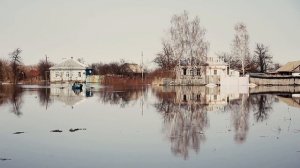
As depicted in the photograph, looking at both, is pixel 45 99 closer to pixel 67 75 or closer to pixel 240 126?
pixel 240 126

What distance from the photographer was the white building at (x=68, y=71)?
90812 mm

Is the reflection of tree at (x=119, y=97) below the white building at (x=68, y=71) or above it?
below

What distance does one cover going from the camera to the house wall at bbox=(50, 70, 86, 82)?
9094 cm

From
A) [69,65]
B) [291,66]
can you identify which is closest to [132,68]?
[69,65]

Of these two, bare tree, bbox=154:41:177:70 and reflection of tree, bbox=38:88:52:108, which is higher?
bare tree, bbox=154:41:177:70

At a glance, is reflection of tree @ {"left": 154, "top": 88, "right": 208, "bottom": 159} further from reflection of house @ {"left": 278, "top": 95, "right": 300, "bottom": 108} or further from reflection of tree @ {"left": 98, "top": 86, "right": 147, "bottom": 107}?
reflection of house @ {"left": 278, "top": 95, "right": 300, "bottom": 108}

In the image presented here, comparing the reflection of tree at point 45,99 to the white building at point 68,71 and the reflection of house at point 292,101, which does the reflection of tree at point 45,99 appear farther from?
the white building at point 68,71

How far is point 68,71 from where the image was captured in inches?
3578

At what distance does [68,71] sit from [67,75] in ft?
3.53

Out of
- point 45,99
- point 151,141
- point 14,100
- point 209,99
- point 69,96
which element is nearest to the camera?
point 151,141

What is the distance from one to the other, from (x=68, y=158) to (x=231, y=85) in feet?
170

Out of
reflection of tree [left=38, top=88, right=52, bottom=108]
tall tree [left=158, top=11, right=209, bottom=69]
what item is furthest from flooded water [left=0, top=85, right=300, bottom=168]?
tall tree [left=158, top=11, right=209, bottom=69]

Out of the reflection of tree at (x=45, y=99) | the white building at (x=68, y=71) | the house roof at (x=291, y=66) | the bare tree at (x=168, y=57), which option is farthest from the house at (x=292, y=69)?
the reflection of tree at (x=45, y=99)

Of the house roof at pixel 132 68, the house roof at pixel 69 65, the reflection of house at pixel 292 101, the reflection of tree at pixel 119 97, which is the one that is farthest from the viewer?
the house roof at pixel 132 68
